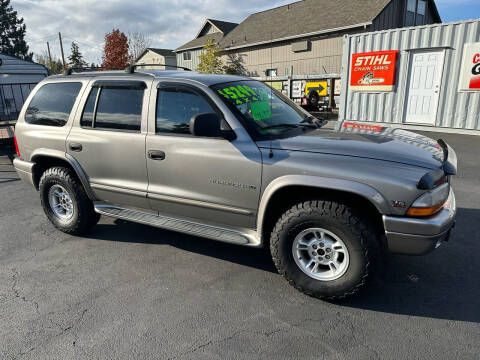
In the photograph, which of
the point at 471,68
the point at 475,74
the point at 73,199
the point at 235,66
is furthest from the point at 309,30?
the point at 73,199

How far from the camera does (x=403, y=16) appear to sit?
22.2m

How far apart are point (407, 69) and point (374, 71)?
38.4 inches

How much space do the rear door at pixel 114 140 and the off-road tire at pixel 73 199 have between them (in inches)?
10.3

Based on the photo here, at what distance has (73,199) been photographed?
13.3 feet

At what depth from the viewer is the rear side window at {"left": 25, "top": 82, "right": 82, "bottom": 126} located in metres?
4.01

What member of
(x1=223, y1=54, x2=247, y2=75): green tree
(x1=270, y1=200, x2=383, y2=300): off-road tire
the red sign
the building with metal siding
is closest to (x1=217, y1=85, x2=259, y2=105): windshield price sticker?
(x1=270, y1=200, x2=383, y2=300): off-road tire

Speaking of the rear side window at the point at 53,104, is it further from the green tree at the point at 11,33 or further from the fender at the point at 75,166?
the green tree at the point at 11,33

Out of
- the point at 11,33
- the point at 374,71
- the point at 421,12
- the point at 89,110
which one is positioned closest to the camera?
the point at 89,110

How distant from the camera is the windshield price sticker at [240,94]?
324cm

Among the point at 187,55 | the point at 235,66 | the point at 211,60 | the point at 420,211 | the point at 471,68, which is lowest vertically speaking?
the point at 420,211

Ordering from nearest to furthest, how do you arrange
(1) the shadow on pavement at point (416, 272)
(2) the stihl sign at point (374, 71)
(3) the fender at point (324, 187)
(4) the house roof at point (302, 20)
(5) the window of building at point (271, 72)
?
(3) the fender at point (324, 187)
(1) the shadow on pavement at point (416, 272)
(2) the stihl sign at point (374, 71)
(4) the house roof at point (302, 20)
(5) the window of building at point (271, 72)

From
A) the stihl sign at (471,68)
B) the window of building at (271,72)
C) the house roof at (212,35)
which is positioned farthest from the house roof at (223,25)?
the stihl sign at (471,68)

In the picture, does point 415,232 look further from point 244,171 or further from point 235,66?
point 235,66

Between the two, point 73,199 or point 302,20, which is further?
point 302,20
